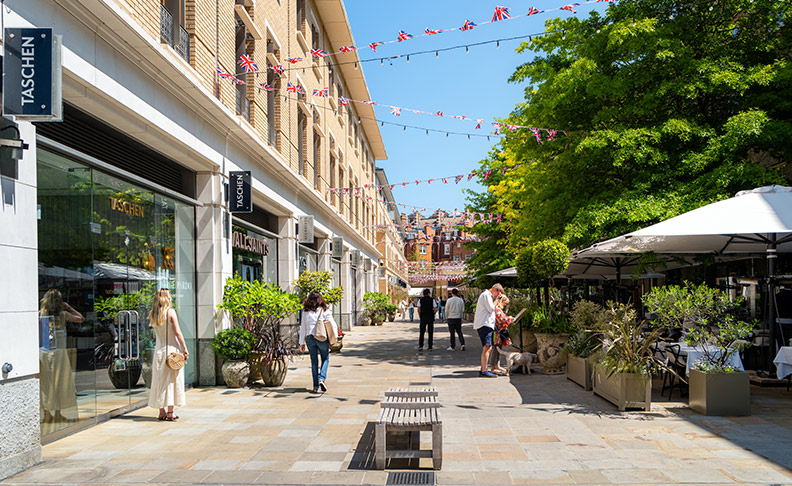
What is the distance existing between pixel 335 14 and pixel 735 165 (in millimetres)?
15904

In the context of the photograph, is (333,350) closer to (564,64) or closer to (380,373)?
(380,373)

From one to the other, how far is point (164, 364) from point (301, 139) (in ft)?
40.2

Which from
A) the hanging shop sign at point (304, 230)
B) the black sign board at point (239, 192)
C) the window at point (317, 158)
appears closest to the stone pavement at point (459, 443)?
the black sign board at point (239, 192)

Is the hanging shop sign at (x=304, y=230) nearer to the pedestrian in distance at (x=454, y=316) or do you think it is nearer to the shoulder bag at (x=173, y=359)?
the pedestrian in distance at (x=454, y=316)

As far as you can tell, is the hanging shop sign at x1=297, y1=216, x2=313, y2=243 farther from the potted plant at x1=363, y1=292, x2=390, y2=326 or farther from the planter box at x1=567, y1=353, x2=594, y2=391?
the potted plant at x1=363, y1=292, x2=390, y2=326

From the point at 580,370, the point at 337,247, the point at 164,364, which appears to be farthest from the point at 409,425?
the point at 337,247

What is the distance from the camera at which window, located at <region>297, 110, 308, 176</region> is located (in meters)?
19.0

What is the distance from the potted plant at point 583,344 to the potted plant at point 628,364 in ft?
4.45

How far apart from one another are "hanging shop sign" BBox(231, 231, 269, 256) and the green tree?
6.95 m

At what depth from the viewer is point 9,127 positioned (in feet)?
18.6

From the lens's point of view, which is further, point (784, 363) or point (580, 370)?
point (580, 370)

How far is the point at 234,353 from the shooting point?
10.8 m

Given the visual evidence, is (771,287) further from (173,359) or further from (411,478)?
(173,359)


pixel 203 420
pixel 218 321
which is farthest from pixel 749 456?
pixel 218 321
